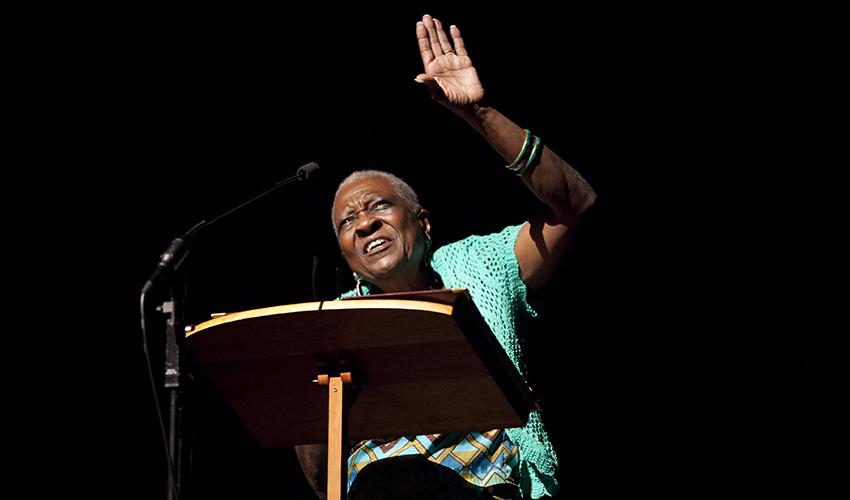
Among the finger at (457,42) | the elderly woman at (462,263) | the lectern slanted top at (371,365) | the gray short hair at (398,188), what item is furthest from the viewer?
the gray short hair at (398,188)

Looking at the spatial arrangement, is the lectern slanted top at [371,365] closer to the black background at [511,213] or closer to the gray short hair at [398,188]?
the gray short hair at [398,188]

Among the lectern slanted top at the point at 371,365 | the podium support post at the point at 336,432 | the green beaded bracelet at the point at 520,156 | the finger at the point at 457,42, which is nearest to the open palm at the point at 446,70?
the finger at the point at 457,42

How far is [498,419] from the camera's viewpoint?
2076 millimetres

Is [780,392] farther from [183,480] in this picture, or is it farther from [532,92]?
[183,480]

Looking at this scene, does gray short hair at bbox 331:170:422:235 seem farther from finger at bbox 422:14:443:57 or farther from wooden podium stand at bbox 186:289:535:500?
wooden podium stand at bbox 186:289:535:500

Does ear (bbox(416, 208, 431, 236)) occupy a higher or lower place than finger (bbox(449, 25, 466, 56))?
lower

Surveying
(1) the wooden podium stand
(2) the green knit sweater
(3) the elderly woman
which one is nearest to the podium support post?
(1) the wooden podium stand

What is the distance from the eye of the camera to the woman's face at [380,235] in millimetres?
2797

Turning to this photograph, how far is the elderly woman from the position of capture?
7.88 ft

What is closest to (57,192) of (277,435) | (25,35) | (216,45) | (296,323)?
(25,35)

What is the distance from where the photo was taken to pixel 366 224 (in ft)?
9.23

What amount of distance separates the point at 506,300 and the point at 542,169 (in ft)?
1.25

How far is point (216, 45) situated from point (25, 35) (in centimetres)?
68

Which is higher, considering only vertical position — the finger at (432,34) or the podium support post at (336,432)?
the finger at (432,34)
